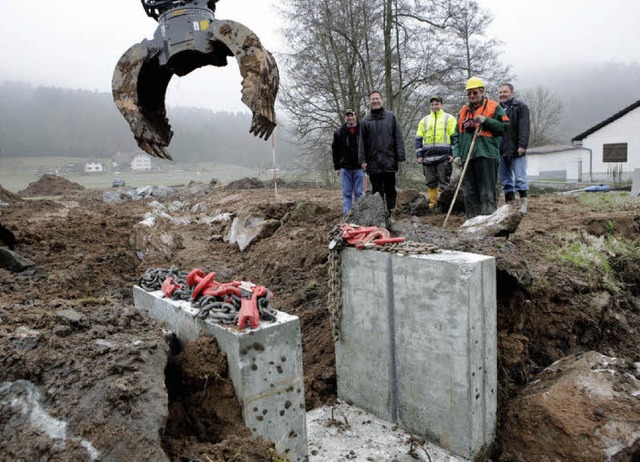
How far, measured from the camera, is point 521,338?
396 centimetres

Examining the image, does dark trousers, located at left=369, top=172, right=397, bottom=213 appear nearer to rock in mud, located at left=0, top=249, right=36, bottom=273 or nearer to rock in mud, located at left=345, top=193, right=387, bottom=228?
rock in mud, located at left=345, top=193, right=387, bottom=228

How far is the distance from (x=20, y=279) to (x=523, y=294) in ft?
17.2

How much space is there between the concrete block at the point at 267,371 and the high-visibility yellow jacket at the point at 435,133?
5506 millimetres

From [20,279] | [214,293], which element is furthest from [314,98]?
[214,293]

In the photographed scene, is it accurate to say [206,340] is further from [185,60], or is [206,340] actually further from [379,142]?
[379,142]

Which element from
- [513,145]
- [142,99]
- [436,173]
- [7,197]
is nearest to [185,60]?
[142,99]

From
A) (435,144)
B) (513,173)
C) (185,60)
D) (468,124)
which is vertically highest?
(185,60)

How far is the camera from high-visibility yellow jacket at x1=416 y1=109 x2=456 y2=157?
7.35 metres

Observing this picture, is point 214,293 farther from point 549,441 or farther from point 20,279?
point 20,279

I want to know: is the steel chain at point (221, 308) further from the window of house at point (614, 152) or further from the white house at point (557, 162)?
the white house at point (557, 162)

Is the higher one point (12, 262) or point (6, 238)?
point (6, 238)

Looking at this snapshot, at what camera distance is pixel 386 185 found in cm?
714

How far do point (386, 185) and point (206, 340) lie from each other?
16.5 ft

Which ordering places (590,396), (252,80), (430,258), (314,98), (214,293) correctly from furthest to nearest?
(314,98), (252,80), (590,396), (430,258), (214,293)
